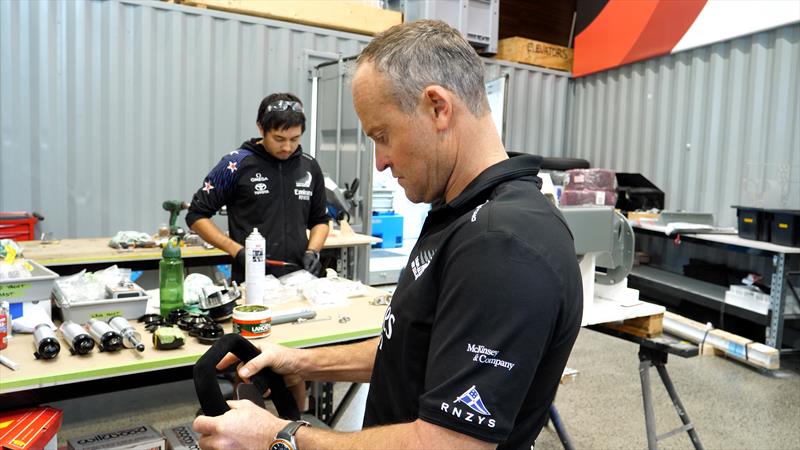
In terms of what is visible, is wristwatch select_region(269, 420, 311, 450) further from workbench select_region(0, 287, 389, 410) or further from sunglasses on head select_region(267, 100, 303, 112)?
sunglasses on head select_region(267, 100, 303, 112)

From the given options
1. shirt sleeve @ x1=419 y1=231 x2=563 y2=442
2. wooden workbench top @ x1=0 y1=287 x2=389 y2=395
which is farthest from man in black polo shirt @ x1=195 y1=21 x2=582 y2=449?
wooden workbench top @ x1=0 y1=287 x2=389 y2=395

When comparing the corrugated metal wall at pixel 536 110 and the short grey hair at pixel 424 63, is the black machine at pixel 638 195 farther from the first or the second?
the short grey hair at pixel 424 63

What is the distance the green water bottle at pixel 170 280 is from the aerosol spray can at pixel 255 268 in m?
0.23

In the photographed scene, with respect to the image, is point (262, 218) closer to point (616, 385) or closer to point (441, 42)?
point (441, 42)

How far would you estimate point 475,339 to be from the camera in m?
0.80

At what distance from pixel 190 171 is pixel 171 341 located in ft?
11.5

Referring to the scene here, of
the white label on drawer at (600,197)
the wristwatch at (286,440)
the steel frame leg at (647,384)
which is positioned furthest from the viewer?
the white label on drawer at (600,197)

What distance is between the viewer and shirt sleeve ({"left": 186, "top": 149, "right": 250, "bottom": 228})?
283 cm

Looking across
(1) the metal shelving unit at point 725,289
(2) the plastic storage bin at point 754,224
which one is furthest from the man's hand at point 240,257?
(2) the plastic storage bin at point 754,224

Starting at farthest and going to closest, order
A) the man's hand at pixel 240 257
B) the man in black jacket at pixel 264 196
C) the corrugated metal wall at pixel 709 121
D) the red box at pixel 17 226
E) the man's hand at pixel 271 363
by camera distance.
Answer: the corrugated metal wall at pixel 709 121
the red box at pixel 17 226
the man in black jacket at pixel 264 196
the man's hand at pixel 240 257
the man's hand at pixel 271 363

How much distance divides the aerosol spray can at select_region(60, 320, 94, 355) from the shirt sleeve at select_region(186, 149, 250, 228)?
1193 millimetres

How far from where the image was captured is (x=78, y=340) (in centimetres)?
163

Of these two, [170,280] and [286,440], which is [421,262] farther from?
[170,280]

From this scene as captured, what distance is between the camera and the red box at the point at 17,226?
3.91m
